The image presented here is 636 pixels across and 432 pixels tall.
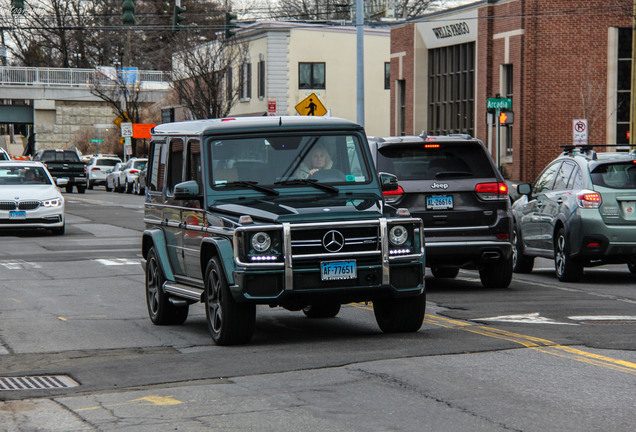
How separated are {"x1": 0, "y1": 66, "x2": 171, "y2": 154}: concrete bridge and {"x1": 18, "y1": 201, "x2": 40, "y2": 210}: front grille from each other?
55.1 metres

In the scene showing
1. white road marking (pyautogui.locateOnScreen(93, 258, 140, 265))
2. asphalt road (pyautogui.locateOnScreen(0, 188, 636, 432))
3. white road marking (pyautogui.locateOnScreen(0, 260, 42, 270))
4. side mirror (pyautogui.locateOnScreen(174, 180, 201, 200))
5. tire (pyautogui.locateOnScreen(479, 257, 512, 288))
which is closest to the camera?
asphalt road (pyautogui.locateOnScreen(0, 188, 636, 432))

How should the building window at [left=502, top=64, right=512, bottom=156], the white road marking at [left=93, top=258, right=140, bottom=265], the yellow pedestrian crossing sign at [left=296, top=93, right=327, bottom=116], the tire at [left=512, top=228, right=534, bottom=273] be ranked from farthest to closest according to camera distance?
the building window at [left=502, top=64, right=512, bottom=156] < the yellow pedestrian crossing sign at [left=296, top=93, right=327, bottom=116] < the white road marking at [left=93, top=258, right=140, bottom=265] < the tire at [left=512, top=228, right=534, bottom=273]

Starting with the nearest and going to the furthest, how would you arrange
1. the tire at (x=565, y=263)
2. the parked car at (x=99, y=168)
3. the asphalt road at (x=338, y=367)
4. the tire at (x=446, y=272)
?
1. the asphalt road at (x=338, y=367)
2. the tire at (x=565, y=263)
3. the tire at (x=446, y=272)
4. the parked car at (x=99, y=168)

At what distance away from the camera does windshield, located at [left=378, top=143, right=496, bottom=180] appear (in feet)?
47.4

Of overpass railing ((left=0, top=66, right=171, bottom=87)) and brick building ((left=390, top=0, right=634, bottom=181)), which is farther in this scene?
overpass railing ((left=0, top=66, right=171, bottom=87))

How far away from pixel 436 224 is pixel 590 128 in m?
30.5

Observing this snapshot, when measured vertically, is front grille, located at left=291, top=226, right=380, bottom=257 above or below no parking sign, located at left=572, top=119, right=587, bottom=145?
below

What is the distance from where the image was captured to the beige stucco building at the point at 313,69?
197 ft

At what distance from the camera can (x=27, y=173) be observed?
27.4 m

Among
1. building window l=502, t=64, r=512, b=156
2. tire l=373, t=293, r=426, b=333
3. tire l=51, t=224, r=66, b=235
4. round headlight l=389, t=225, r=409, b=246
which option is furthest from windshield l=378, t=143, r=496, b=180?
building window l=502, t=64, r=512, b=156

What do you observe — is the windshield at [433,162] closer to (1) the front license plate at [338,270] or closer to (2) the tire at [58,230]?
(1) the front license plate at [338,270]

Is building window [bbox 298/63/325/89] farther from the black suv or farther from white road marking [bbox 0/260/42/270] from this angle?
the black suv

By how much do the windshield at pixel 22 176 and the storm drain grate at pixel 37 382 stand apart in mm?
18551

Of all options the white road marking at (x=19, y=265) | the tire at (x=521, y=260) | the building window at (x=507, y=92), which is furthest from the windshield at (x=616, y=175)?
the building window at (x=507, y=92)
